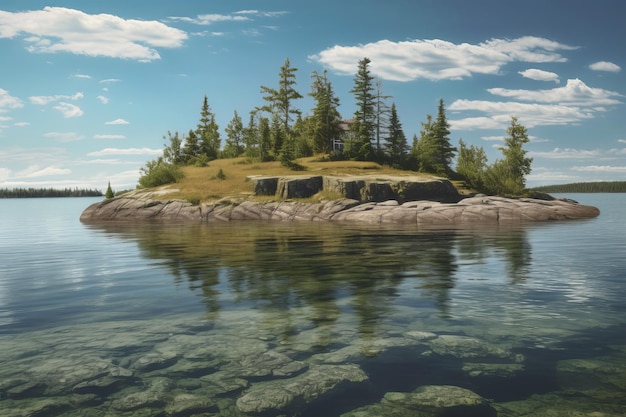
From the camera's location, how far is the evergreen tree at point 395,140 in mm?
67062

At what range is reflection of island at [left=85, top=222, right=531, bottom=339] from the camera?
975 centimetres

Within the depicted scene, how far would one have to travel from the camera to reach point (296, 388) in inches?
216

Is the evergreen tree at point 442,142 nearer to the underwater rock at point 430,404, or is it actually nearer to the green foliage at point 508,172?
the green foliage at point 508,172

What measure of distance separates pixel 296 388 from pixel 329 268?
30.6ft

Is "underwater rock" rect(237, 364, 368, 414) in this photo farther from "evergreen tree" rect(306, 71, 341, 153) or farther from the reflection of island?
"evergreen tree" rect(306, 71, 341, 153)

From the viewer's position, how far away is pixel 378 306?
9508 millimetres

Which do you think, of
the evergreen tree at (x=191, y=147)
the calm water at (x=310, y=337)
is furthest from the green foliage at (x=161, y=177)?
the calm water at (x=310, y=337)

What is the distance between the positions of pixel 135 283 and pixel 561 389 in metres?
10.4

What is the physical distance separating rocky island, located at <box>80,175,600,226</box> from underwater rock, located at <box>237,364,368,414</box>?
102 ft

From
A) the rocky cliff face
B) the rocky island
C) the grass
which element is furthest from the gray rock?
the grass

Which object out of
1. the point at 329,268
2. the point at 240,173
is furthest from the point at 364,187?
the point at 329,268

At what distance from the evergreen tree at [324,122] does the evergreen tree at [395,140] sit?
7.13 metres

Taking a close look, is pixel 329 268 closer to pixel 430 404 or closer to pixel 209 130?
pixel 430 404

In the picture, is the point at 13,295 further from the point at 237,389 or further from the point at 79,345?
the point at 237,389
